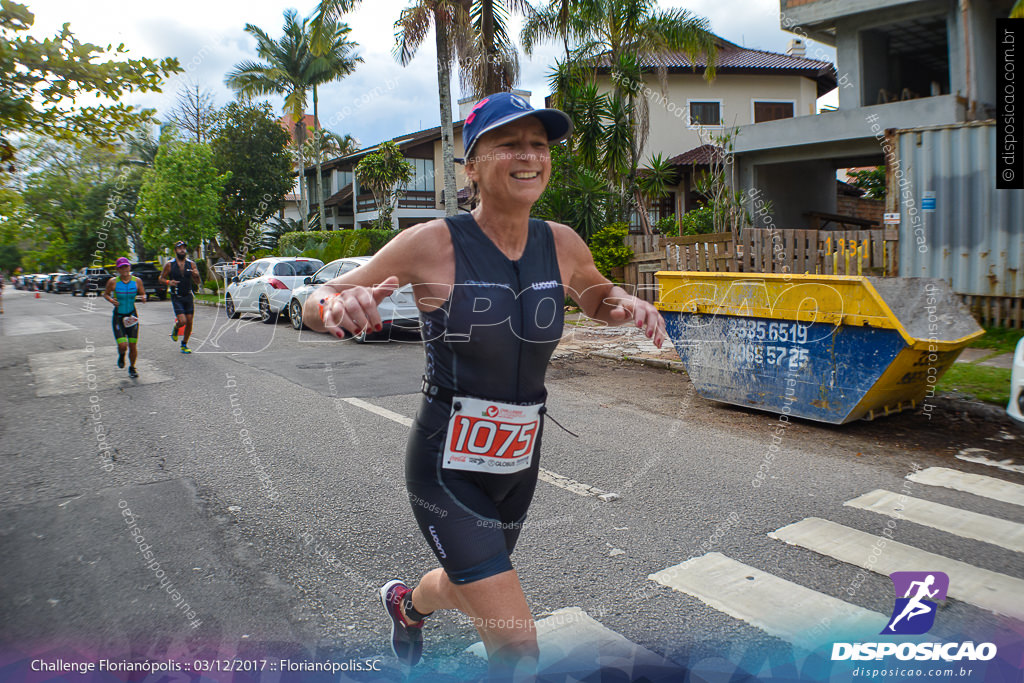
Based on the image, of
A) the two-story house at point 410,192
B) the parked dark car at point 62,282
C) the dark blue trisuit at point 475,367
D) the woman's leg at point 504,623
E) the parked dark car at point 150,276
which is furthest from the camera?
the parked dark car at point 62,282

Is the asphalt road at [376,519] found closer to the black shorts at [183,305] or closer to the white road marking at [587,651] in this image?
the white road marking at [587,651]

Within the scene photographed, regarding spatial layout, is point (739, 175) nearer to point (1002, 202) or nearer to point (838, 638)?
point (1002, 202)

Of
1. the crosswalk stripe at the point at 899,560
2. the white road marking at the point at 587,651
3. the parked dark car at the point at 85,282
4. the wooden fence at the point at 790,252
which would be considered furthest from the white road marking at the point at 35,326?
the crosswalk stripe at the point at 899,560

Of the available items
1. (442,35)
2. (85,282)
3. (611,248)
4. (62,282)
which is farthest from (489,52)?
(62,282)

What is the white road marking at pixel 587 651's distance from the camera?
2721 millimetres

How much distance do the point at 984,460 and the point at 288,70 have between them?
34263mm

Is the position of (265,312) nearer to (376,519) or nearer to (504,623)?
(376,519)

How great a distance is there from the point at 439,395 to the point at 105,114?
25.7ft

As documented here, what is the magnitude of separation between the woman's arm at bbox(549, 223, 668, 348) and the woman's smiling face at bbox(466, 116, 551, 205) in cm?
27

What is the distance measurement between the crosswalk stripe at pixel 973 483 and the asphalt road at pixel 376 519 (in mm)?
83

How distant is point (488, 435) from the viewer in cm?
217

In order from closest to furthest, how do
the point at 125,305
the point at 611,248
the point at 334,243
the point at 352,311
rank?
the point at 352,311 < the point at 125,305 < the point at 611,248 < the point at 334,243

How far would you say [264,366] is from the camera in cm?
1070

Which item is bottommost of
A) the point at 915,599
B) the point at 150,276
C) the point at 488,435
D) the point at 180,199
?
the point at 915,599
